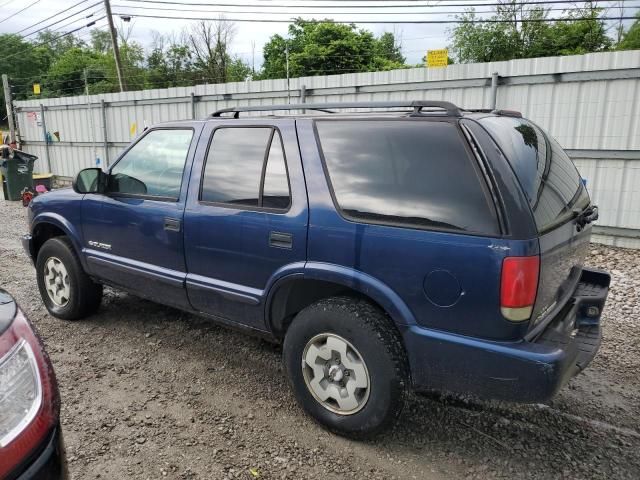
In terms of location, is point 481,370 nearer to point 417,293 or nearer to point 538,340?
point 538,340

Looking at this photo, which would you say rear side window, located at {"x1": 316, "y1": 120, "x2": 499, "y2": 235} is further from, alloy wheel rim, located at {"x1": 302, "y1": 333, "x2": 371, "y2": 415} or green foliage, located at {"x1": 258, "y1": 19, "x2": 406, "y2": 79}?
green foliage, located at {"x1": 258, "y1": 19, "x2": 406, "y2": 79}

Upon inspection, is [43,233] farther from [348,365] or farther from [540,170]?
[540,170]

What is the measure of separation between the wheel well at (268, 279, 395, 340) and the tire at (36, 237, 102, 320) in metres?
2.18

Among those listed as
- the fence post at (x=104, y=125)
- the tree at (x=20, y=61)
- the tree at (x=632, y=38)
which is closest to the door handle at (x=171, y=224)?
the fence post at (x=104, y=125)

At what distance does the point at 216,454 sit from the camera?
2766 millimetres

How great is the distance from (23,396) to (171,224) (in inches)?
77.4

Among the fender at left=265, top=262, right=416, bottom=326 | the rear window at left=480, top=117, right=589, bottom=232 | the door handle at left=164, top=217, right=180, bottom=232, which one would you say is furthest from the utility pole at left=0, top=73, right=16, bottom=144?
the rear window at left=480, top=117, right=589, bottom=232

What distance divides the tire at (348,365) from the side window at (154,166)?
148cm

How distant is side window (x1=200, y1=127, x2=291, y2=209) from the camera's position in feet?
10.1

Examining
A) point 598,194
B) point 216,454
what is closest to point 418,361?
point 216,454

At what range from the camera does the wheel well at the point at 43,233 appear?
183 inches

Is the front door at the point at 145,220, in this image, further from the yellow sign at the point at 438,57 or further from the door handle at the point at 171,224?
the yellow sign at the point at 438,57

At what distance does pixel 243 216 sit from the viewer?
124 inches

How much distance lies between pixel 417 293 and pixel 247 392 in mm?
1548
